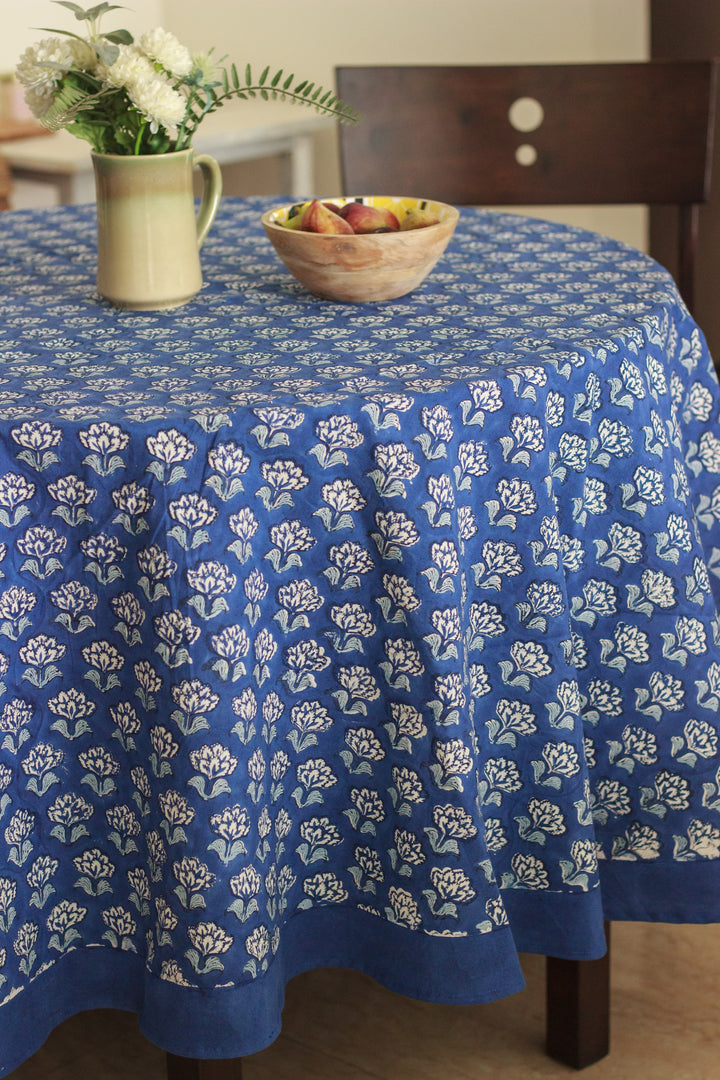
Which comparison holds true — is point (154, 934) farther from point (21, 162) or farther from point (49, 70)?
point (21, 162)

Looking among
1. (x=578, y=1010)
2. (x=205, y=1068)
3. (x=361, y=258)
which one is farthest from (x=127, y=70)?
(x=578, y=1010)

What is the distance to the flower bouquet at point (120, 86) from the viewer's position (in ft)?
3.55

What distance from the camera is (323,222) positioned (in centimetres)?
122

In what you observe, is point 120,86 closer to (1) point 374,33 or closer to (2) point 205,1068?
(2) point 205,1068

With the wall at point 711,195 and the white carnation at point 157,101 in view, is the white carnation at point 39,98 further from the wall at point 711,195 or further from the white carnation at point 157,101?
the wall at point 711,195

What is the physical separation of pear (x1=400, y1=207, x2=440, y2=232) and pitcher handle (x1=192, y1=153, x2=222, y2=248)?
0.66ft

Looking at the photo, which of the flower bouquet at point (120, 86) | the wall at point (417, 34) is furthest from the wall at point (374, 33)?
the flower bouquet at point (120, 86)

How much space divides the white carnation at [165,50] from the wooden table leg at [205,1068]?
0.89 m

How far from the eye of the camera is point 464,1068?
127 cm

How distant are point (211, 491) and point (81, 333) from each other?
0.36 metres

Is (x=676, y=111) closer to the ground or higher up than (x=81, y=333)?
higher up

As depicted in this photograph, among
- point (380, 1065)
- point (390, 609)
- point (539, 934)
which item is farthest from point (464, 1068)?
point (390, 609)

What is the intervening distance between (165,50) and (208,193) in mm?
200

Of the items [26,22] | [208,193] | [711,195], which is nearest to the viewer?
[208,193]
